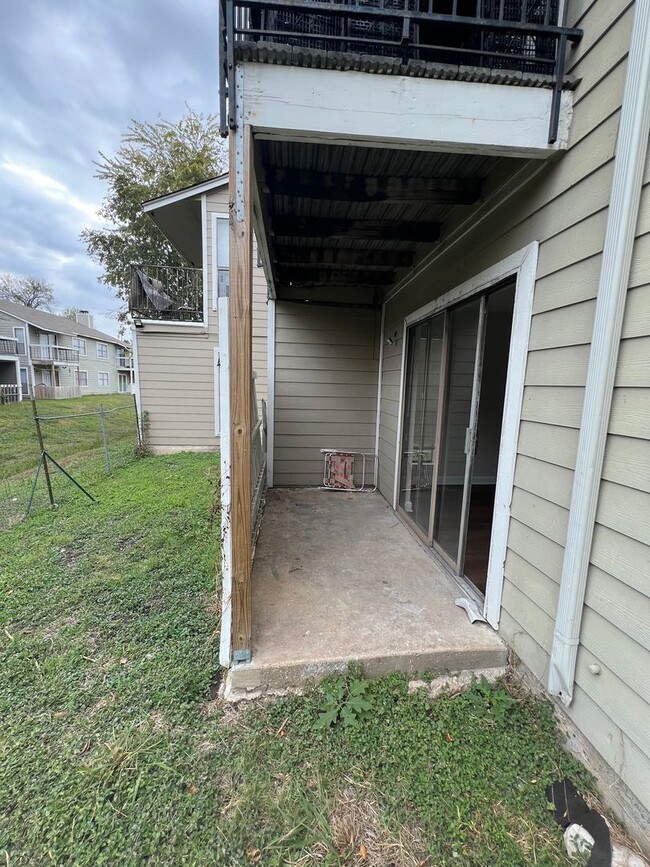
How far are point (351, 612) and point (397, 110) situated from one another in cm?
250

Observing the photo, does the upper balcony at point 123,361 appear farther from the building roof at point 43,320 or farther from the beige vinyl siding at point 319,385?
the beige vinyl siding at point 319,385

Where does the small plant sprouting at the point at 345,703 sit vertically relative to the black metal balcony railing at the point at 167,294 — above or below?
below

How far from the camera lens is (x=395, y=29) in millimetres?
1726

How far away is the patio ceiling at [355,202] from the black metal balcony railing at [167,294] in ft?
12.2

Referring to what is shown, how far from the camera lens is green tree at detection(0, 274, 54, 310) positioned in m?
30.4

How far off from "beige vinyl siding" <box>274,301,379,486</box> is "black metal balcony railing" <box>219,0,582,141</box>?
9.51 ft

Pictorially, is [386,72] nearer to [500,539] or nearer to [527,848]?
[500,539]

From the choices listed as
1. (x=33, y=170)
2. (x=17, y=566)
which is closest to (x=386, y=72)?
(x=17, y=566)

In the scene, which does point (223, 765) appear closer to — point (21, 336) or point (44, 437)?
point (44, 437)

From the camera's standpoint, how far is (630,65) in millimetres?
1268

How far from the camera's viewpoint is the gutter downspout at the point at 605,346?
4.05ft

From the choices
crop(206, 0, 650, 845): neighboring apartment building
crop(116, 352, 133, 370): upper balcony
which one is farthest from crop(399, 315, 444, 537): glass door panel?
crop(116, 352, 133, 370): upper balcony

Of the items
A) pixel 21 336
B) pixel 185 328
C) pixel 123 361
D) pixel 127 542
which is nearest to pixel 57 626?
pixel 127 542

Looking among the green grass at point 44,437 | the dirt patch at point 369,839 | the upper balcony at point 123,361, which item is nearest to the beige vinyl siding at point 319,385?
the dirt patch at point 369,839
